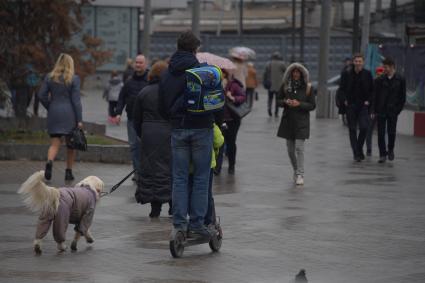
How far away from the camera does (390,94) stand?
2164 centimetres

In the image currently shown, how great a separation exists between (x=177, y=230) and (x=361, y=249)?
1.69 m

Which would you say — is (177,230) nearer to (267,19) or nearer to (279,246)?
(279,246)

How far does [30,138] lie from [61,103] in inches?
182

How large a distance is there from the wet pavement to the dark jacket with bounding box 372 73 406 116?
1.42 m

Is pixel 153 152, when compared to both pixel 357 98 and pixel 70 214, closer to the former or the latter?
pixel 70 214

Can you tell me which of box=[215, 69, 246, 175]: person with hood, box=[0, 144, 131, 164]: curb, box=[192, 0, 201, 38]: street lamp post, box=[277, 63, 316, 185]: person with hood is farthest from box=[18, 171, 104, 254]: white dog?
box=[192, 0, 201, 38]: street lamp post

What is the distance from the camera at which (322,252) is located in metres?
11.3

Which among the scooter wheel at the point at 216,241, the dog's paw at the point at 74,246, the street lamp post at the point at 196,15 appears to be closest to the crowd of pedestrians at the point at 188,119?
the scooter wheel at the point at 216,241

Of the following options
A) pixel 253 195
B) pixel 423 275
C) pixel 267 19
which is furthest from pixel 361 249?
pixel 267 19

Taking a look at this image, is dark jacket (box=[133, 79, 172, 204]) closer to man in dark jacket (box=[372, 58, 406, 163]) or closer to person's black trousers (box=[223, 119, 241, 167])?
person's black trousers (box=[223, 119, 241, 167])

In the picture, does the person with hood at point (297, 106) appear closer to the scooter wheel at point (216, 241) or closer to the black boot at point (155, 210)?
the black boot at point (155, 210)

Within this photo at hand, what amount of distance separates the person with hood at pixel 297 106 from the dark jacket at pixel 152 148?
4.10 m

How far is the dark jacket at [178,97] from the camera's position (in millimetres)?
10977

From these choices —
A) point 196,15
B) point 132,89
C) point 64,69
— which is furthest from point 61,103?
point 196,15
